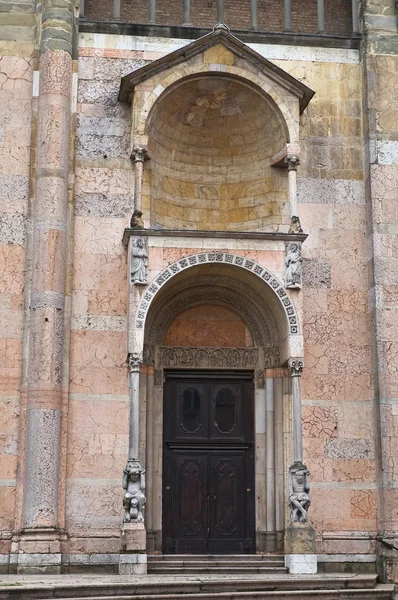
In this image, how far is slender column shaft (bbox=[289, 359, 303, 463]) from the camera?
17.2m

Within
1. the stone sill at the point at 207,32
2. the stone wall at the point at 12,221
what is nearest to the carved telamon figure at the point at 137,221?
the stone wall at the point at 12,221

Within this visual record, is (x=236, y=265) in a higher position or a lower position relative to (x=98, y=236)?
lower

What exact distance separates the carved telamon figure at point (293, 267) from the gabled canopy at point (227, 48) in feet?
9.89

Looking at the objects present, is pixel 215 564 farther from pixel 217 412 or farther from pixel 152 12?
pixel 152 12

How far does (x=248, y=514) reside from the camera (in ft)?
59.9

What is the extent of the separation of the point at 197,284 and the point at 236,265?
131 cm

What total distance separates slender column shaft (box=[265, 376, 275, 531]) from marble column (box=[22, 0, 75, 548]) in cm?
382

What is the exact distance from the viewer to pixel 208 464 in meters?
18.4

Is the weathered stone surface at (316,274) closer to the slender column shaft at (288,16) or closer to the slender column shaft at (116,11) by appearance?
the slender column shaft at (288,16)

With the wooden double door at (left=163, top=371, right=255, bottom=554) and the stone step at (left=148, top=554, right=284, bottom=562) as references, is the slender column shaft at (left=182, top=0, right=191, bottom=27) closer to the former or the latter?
the wooden double door at (left=163, top=371, right=255, bottom=554)

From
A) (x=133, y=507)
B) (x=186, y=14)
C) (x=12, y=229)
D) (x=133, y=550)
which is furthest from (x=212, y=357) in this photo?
(x=186, y=14)

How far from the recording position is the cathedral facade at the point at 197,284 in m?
17.1

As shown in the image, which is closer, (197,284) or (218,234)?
(218,234)

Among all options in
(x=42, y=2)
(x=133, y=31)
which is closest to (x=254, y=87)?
(x=133, y=31)
